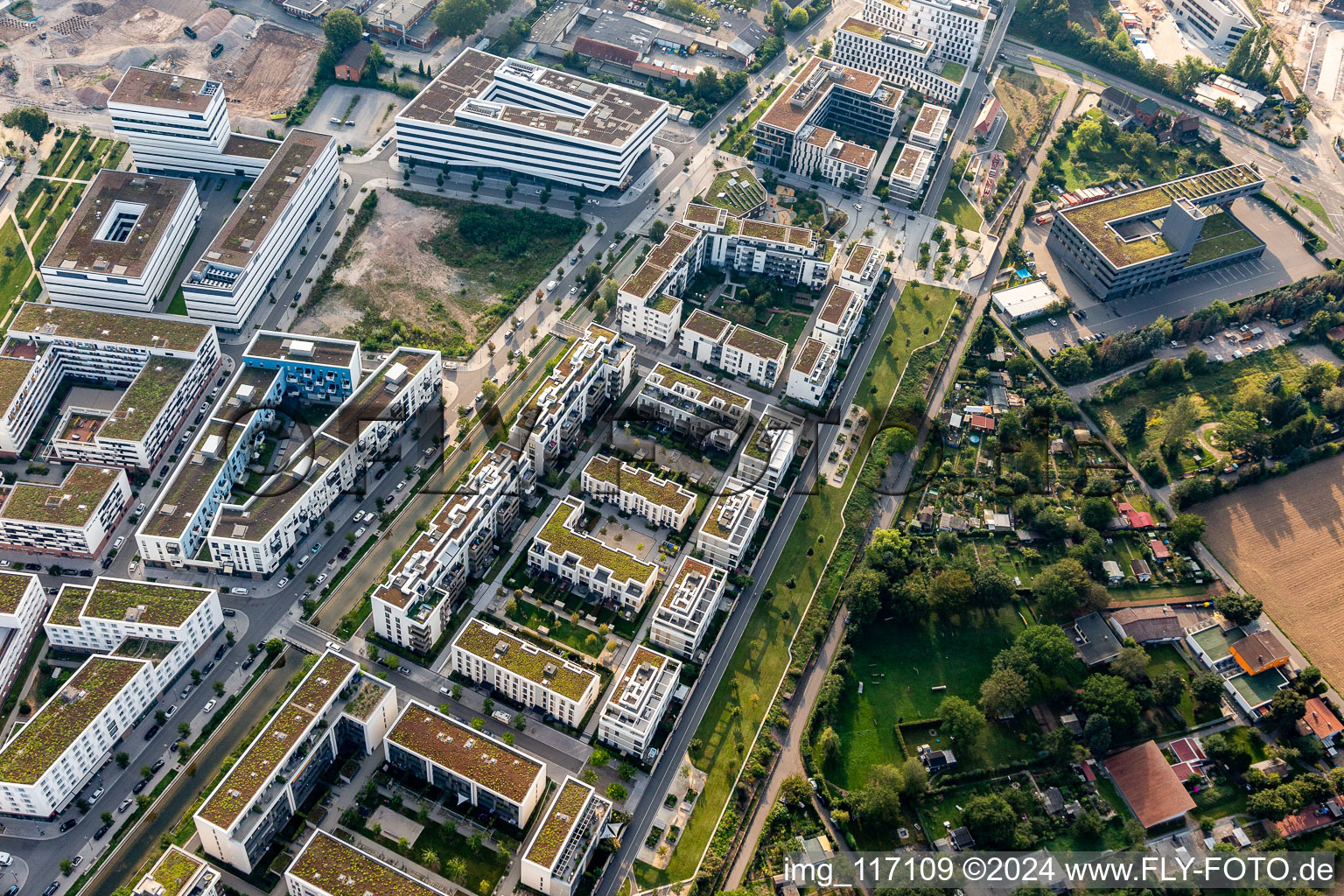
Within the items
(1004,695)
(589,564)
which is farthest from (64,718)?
(1004,695)

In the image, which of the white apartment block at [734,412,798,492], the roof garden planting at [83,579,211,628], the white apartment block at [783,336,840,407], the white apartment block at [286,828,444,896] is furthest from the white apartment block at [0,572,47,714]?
the white apartment block at [783,336,840,407]

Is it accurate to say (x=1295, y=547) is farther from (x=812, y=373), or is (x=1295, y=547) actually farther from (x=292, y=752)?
(x=292, y=752)

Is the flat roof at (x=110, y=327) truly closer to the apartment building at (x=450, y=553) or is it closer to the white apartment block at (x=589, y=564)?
the apartment building at (x=450, y=553)

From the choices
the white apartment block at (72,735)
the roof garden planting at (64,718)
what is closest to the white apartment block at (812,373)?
the white apartment block at (72,735)

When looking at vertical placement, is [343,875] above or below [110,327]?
below

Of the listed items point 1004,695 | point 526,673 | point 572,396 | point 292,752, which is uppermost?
point 572,396

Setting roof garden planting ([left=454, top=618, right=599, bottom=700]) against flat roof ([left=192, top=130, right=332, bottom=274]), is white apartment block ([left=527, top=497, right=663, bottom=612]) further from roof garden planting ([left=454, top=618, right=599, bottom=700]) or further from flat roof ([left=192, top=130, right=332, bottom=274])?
flat roof ([left=192, top=130, right=332, bottom=274])
